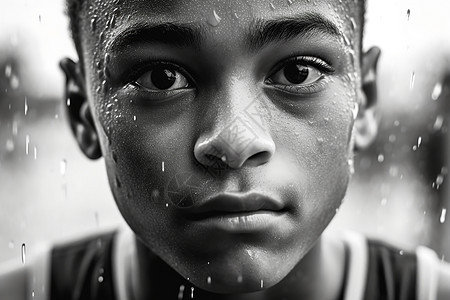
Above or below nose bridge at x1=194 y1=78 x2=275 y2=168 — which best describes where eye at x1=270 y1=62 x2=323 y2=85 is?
above

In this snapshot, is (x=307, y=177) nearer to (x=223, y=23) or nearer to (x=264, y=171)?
(x=264, y=171)

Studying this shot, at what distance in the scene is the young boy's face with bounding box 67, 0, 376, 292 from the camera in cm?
135

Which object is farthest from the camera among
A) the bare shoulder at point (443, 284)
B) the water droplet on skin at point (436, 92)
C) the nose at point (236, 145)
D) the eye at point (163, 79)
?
the water droplet on skin at point (436, 92)

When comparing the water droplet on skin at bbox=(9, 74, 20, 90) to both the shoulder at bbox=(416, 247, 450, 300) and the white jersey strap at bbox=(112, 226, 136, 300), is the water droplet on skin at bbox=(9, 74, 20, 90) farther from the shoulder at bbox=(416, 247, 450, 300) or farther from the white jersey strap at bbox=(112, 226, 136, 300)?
the shoulder at bbox=(416, 247, 450, 300)

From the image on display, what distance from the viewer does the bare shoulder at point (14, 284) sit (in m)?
2.14

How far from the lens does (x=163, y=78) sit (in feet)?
4.75

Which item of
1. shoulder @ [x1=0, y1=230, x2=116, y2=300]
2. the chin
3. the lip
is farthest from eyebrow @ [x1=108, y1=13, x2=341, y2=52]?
shoulder @ [x1=0, y1=230, x2=116, y2=300]

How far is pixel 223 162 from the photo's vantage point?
4.33ft

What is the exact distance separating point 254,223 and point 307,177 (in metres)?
0.15

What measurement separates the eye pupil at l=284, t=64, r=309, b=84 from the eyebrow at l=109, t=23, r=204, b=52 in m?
0.20

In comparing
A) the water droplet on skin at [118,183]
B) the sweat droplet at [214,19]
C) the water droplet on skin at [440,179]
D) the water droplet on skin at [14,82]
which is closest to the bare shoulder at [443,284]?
the water droplet on skin at [118,183]

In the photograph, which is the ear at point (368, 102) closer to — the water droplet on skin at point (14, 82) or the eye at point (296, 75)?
the eye at point (296, 75)

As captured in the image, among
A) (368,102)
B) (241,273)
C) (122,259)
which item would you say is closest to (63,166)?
(122,259)

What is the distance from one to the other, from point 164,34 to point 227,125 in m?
0.22
